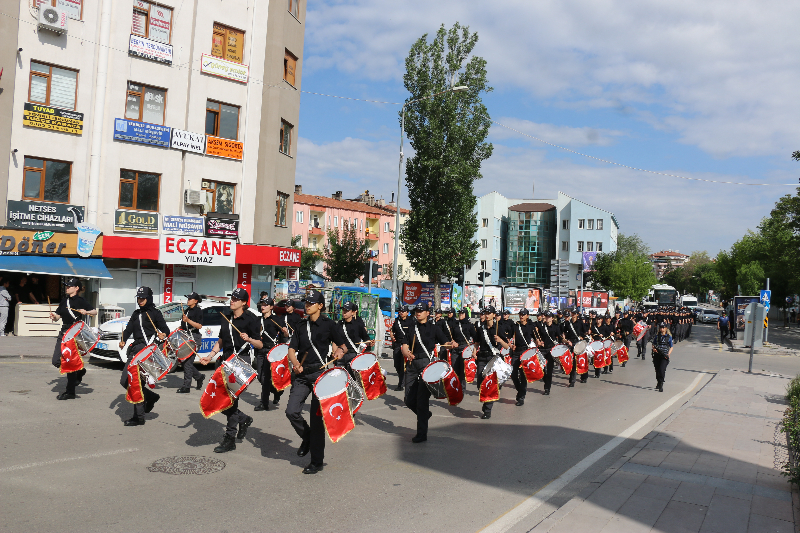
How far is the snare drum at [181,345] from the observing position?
9.92m

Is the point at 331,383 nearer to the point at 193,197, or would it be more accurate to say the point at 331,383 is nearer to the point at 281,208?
the point at 193,197

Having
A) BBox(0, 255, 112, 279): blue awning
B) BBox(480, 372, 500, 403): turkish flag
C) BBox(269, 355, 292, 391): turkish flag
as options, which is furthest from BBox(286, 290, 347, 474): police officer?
BBox(0, 255, 112, 279): blue awning

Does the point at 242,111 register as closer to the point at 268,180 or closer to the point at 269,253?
the point at 268,180

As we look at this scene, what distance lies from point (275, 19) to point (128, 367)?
20.0 meters

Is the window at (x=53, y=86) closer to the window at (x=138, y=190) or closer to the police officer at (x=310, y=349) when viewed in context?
the window at (x=138, y=190)

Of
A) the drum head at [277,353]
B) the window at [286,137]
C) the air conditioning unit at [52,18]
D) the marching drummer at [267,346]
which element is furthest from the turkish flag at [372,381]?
the window at [286,137]

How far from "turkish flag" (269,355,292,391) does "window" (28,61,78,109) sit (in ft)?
50.3

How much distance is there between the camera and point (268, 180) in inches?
977

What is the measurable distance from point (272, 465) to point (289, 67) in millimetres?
22365

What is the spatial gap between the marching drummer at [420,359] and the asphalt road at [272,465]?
1.30 ft

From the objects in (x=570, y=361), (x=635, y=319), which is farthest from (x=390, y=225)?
(x=570, y=361)

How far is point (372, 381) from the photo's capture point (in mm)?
9258

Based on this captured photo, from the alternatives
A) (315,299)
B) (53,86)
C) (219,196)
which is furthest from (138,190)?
→ (315,299)

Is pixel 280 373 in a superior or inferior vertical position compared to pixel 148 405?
superior
